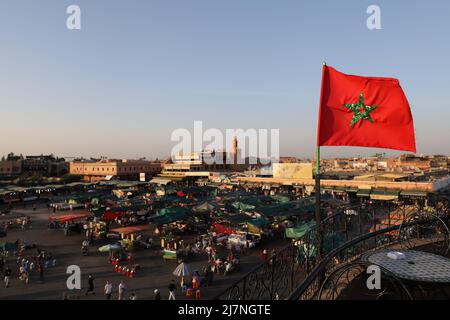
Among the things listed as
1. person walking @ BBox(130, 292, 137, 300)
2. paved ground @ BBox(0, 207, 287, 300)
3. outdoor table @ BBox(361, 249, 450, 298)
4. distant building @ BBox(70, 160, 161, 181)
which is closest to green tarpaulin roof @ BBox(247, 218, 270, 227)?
paved ground @ BBox(0, 207, 287, 300)

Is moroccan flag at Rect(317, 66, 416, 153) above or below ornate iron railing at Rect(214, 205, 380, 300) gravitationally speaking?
above

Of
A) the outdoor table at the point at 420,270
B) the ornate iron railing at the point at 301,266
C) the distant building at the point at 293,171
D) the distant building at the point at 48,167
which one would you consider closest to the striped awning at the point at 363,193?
the distant building at the point at 293,171

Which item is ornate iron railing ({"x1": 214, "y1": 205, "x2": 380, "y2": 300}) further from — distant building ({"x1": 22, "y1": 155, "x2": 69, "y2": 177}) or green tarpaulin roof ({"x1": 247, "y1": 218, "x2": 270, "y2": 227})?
distant building ({"x1": 22, "y1": 155, "x2": 69, "y2": 177})

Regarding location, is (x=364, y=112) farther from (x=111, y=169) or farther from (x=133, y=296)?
(x=111, y=169)

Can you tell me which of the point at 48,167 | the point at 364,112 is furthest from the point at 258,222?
the point at 48,167
